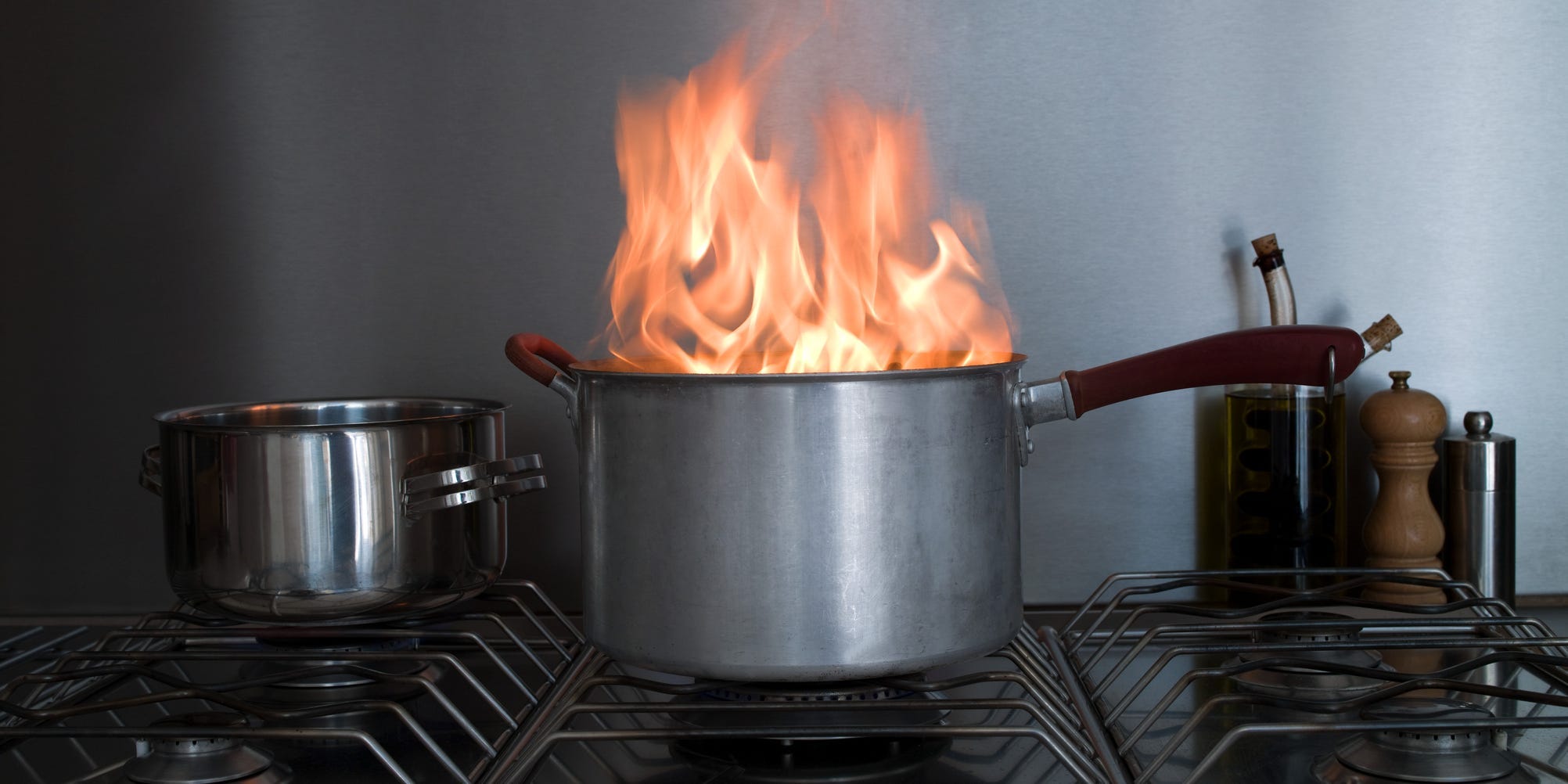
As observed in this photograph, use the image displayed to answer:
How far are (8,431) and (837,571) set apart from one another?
2.90 feet

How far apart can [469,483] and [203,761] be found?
0.78 feet

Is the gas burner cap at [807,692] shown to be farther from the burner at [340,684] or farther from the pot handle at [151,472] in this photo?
the pot handle at [151,472]

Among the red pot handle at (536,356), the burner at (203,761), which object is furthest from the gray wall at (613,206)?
the burner at (203,761)

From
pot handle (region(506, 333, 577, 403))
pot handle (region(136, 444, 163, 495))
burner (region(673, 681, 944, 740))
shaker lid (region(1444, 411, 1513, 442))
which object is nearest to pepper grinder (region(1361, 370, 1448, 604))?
shaker lid (region(1444, 411, 1513, 442))

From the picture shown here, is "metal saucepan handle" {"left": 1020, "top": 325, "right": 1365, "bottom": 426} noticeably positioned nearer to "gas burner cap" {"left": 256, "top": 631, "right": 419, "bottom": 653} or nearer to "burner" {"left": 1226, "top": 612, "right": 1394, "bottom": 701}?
"burner" {"left": 1226, "top": 612, "right": 1394, "bottom": 701}

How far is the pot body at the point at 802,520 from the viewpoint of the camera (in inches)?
24.6

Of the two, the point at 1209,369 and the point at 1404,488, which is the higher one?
the point at 1209,369

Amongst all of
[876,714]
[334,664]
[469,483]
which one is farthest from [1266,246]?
[334,664]

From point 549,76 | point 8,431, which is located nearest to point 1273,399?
point 549,76

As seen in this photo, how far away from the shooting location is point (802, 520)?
625mm

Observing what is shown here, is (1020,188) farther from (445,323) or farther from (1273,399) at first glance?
(445,323)

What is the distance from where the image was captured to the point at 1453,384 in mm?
1026

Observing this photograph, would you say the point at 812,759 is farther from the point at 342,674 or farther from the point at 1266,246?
the point at 1266,246

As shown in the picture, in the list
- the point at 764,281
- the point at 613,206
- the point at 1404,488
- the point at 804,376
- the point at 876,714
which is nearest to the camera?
the point at 804,376
